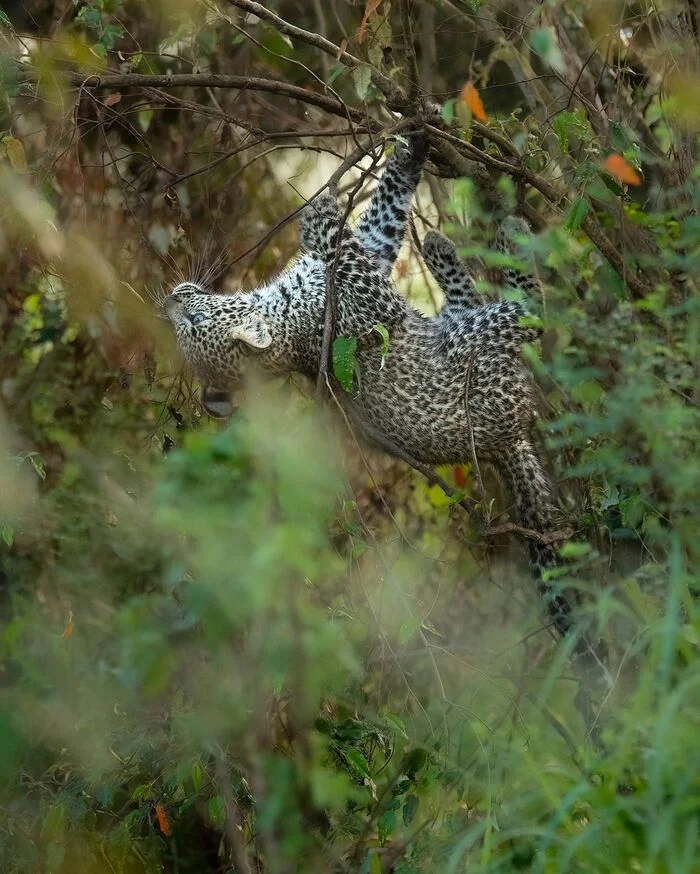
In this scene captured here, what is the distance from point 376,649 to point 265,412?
7.96 ft

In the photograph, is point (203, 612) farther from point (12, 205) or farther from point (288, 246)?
point (288, 246)

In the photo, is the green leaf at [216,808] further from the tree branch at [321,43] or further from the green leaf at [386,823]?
the tree branch at [321,43]

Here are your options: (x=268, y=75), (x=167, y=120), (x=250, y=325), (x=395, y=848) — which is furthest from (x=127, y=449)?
(x=395, y=848)

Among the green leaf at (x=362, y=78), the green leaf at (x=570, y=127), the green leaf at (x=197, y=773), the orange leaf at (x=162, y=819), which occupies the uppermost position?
the green leaf at (x=362, y=78)

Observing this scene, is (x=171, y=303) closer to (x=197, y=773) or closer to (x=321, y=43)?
(x=321, y=43)

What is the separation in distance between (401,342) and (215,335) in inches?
34.9

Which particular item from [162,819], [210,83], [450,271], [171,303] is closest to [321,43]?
[210,83]

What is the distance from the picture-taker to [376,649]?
496 centimetres

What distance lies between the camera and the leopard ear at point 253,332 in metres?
5.23

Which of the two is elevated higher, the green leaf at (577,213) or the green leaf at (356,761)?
the green leaf at (577,213)

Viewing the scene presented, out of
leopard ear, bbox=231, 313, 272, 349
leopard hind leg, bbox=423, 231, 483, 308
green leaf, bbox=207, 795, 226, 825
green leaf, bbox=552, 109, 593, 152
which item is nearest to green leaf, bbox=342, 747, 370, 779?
green leaf, bbox=207, 795, 226, 825

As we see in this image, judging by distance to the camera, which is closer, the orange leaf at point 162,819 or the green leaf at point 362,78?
the green leaf at point 362,78

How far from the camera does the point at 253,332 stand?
17.2 feet

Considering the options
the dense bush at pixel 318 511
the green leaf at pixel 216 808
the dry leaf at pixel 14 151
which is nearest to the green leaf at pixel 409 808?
the dense bush at pixel 318 511
